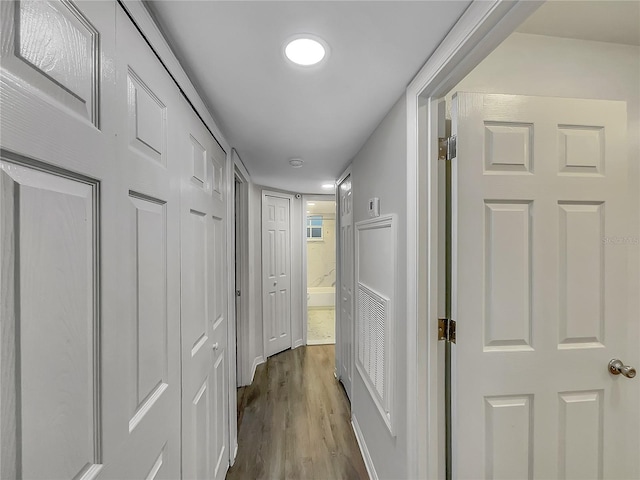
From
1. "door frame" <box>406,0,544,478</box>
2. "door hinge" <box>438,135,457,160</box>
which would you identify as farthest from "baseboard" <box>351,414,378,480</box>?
"door hinge" <box>438,135,457,160</box>

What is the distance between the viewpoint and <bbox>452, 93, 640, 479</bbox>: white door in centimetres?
106

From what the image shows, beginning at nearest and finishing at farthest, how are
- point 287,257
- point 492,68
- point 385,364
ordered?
point 492,68, point 385,364, point 287,257

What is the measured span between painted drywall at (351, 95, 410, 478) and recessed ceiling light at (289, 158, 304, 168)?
56 centimetres

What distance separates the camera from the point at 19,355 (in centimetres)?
40

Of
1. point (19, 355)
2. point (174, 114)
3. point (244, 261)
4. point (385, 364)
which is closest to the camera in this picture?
point (19, 355)

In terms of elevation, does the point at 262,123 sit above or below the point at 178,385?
above

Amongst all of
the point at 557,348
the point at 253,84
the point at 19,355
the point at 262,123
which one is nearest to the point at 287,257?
the point at 262,123

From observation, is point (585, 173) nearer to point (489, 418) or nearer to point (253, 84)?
point (489, 418)

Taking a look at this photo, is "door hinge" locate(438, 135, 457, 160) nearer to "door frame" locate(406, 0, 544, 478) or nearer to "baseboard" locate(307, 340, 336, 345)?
"door frame" locate(406, 0, 544, 478)

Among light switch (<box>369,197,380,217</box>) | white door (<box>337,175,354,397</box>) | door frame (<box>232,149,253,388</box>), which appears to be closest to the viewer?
light switch (<box>369,197,380,217</box>)

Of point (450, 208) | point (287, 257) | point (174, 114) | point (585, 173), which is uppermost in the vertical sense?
point (174, 114)

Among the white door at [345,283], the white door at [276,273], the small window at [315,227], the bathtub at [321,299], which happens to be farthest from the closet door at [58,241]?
the small window at [315,227]

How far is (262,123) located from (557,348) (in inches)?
67.9

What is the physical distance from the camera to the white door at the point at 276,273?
346cm
